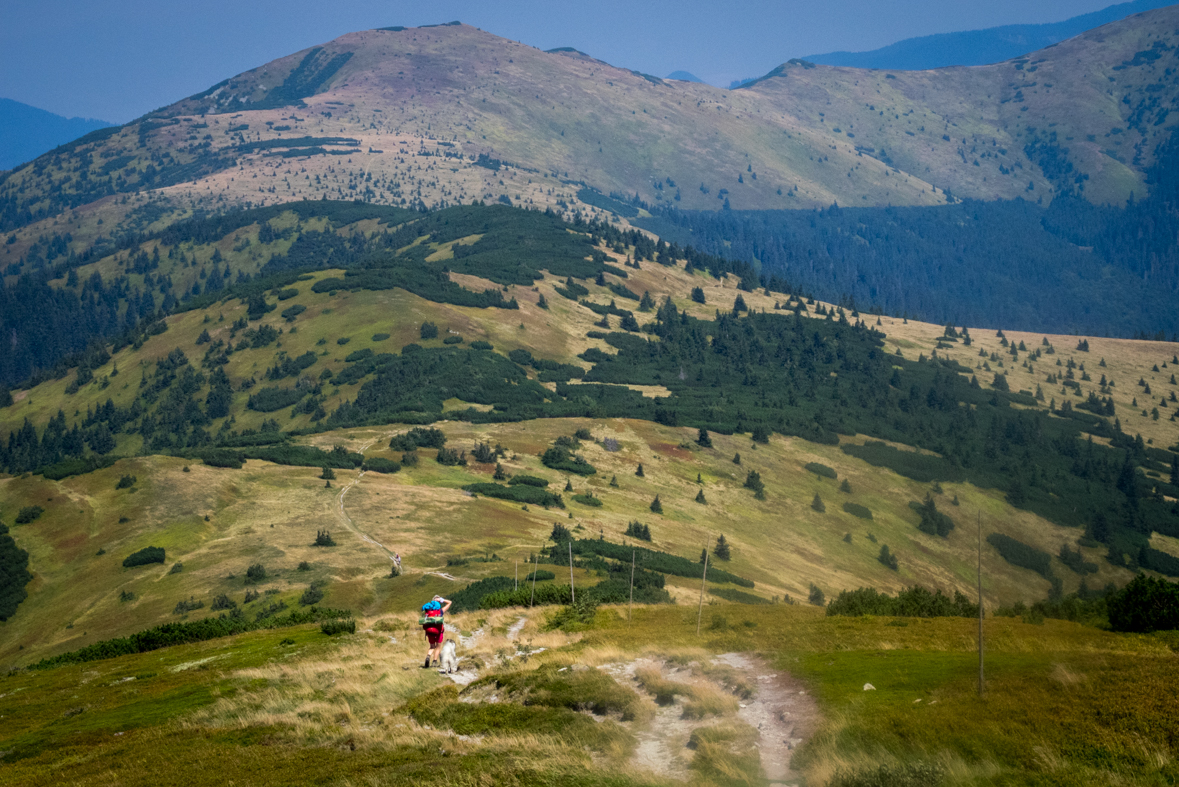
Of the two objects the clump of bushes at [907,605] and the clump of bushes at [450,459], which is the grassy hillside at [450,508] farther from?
the clump of bushes at [907,605]

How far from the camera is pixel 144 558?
7931 cm

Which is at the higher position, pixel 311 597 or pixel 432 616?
pixel 432 616

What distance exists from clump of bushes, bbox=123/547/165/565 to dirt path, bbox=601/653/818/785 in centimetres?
6600

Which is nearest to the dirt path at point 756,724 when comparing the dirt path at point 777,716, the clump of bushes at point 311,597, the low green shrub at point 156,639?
the dirt path at point 777,716

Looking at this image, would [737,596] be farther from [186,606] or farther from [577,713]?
[577,713]

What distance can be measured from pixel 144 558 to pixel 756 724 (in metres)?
73.3

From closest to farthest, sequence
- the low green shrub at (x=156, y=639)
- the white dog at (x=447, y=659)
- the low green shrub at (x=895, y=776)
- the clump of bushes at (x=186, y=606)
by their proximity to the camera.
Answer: the low green shrub at (x=895, y=776) → the white dog at (x=447, y=659) → the low green shrub at (x=156, y=639) → the clump of bushes at (x=186, y=606)

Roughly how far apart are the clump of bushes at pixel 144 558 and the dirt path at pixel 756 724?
6600 centimetres

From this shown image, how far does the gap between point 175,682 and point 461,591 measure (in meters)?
32.2

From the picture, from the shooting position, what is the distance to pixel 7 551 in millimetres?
83375

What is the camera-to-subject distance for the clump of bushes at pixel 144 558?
7906cm

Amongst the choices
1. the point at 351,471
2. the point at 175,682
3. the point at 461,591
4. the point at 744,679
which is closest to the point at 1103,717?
the point at 744,679

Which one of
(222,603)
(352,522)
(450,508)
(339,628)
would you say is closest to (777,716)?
(339,628)

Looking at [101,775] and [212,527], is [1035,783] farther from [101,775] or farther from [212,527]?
[212,527]
